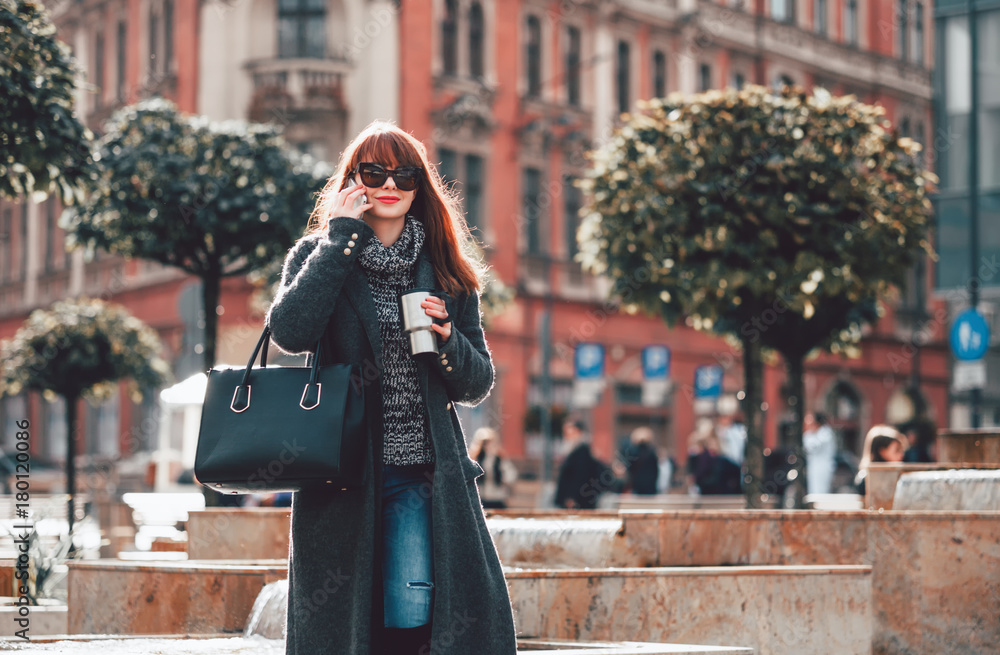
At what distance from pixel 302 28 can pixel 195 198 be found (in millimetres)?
19434

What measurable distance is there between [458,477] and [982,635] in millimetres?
5279

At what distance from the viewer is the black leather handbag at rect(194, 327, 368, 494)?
386 centimetres

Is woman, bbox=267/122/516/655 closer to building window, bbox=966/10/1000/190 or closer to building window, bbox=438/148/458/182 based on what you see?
building window, bbox=966/10/1000/190

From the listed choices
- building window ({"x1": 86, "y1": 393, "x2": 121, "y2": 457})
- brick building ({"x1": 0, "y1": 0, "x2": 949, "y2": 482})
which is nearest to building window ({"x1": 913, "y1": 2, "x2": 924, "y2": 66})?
brick building ({"x1": 0, "y1": 0, "x2": 949, "y2": 482})

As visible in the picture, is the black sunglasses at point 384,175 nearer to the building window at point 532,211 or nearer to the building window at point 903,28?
the building window at point 532,211

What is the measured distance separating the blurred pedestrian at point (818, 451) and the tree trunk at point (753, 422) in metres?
2.67

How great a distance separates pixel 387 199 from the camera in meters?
4.29

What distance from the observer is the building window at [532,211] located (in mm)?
36906

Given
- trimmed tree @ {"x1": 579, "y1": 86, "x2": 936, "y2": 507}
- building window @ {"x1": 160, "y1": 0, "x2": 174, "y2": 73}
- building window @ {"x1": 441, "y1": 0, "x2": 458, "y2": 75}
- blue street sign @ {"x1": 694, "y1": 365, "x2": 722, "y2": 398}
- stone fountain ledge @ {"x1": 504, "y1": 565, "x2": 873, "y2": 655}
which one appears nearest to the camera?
stone fountain ledge @ {"x1": 504, "y1": 565, "x2": 873, "y2": 655}

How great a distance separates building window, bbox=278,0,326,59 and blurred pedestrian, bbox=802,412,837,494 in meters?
18.1

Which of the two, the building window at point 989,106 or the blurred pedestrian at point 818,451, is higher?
the building window at point 989,106

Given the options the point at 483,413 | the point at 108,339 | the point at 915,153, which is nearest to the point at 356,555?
the point at 915,153

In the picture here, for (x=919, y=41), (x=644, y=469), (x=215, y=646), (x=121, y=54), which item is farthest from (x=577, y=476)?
(x=919, y=41)

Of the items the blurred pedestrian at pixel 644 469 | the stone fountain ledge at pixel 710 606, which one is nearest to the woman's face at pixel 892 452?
the stone fountain ledge at pixel 710 606
